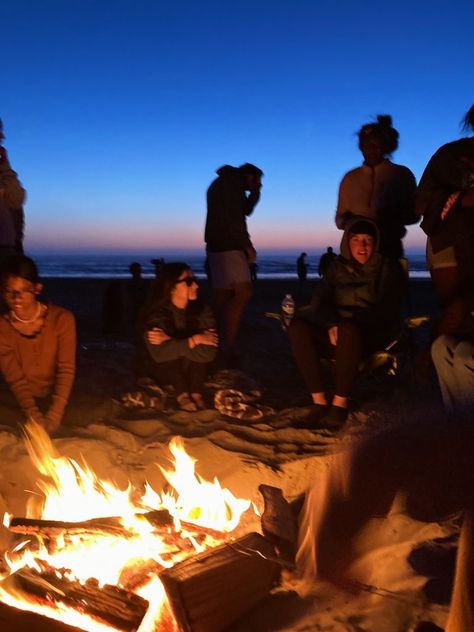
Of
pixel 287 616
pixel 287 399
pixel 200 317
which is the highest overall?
pixel 200 317

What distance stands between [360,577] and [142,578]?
862 millimetres

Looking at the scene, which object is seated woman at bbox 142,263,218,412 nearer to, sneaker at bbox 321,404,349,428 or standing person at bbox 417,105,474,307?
sneaker at bbox 321,404,349,428

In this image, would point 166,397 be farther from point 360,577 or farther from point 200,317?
point 360,577

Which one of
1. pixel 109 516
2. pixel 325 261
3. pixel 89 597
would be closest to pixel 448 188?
pixel 109 516

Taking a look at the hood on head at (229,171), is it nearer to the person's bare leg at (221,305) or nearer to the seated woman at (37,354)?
the person's bare leg at (221,305)

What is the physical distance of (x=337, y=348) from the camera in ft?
13.4

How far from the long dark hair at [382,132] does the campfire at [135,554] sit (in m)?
2.79

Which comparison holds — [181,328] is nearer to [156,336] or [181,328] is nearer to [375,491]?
[156,336]

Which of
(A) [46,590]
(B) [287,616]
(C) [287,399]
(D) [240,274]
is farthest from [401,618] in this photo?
(D) [240,274]

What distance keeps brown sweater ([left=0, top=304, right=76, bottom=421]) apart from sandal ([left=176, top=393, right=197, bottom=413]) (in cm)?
76

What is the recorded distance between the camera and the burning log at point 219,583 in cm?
227

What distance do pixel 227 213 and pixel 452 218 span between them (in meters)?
2.18

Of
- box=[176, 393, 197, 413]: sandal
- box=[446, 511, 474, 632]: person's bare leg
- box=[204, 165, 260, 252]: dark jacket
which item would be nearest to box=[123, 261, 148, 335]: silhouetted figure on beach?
box=[204, 165, 260, 252]: dark jacket

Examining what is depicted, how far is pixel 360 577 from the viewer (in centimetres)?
252
